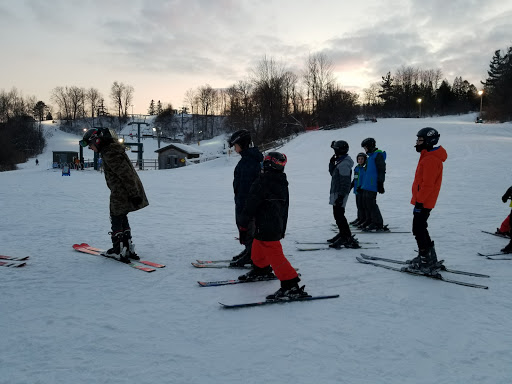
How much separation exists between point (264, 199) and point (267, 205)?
0.09 m

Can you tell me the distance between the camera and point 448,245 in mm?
6730

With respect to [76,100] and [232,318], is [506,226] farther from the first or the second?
[76,100]

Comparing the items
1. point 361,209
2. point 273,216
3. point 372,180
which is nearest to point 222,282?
point 273,216

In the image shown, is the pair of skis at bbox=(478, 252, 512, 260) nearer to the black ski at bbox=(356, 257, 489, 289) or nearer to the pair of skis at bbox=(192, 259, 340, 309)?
the black ski at bbox=(356, 257, 489, 289)

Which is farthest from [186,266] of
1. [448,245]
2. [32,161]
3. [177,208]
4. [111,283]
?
[32,161]

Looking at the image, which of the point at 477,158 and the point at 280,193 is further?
the point at 477,158

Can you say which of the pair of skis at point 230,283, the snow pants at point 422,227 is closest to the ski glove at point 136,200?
the pair of skis at point 230,283

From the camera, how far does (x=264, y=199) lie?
3959 millimetres

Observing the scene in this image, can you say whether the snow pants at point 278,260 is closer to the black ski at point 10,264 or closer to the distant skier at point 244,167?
the distant skier at point 244,167

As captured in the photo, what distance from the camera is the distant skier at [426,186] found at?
4.80 meters

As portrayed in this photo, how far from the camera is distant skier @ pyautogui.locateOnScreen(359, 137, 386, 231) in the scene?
7.68m

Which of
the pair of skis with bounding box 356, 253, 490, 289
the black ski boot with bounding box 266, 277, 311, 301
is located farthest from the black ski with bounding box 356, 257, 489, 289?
the black ski boot with bounding box 266, 277, 311, 301

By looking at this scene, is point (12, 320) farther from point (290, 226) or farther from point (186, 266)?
point (290, 226)

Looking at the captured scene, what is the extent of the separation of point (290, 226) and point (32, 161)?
2361 inches
